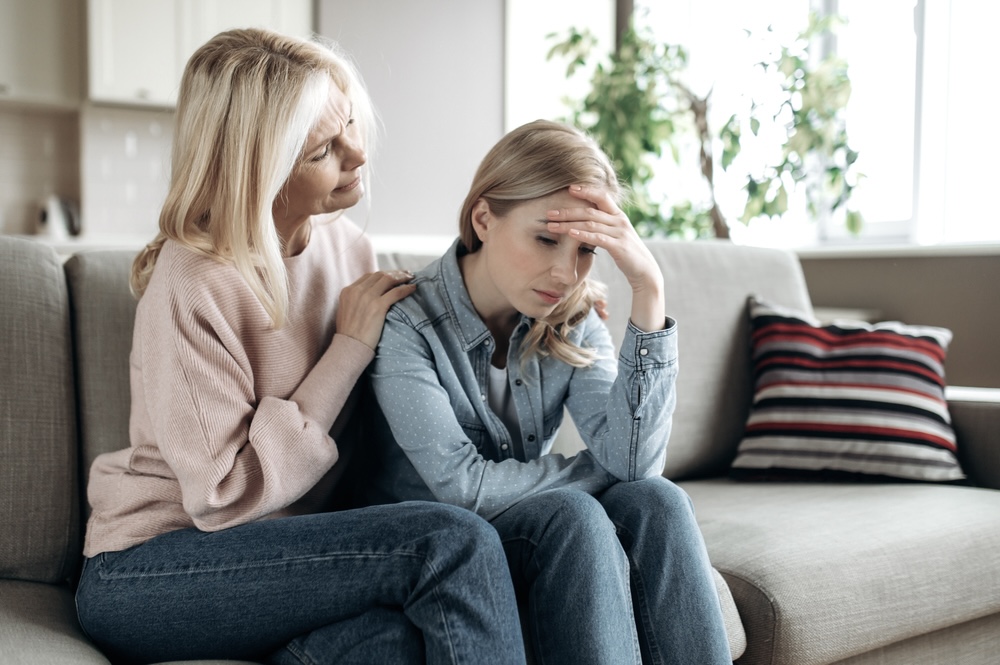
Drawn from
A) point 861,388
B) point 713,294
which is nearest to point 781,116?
point 713,294

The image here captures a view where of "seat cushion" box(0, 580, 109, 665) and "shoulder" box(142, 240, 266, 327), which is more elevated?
"shoulder" box(142, 240, 266, 327)

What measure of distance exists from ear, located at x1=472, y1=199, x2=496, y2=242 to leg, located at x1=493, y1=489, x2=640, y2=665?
44 cm

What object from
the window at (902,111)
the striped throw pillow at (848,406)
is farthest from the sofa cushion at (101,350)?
the window at (902,111)

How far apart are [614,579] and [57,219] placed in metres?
3.83

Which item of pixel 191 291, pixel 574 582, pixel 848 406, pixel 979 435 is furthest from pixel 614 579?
pixel 979 435

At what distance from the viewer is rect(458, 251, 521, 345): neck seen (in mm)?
1521

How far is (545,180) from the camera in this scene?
140 centimetres

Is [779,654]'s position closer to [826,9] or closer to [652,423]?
[652,423]

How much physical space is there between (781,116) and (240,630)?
2.36 m

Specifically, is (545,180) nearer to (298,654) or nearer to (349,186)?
(349,186)

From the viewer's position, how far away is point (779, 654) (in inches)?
55.9

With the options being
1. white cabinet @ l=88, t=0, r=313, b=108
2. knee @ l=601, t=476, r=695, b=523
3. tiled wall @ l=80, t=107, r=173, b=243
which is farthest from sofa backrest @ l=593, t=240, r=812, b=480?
tiled wall @ l=80, t=107, r=173, b=243

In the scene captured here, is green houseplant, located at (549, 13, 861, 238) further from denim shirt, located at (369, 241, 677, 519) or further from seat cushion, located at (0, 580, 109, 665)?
seat cushion, located at (0, 580, 109, 665)

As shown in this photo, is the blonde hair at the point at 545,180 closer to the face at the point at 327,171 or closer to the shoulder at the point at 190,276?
the face at the point at 327,171
